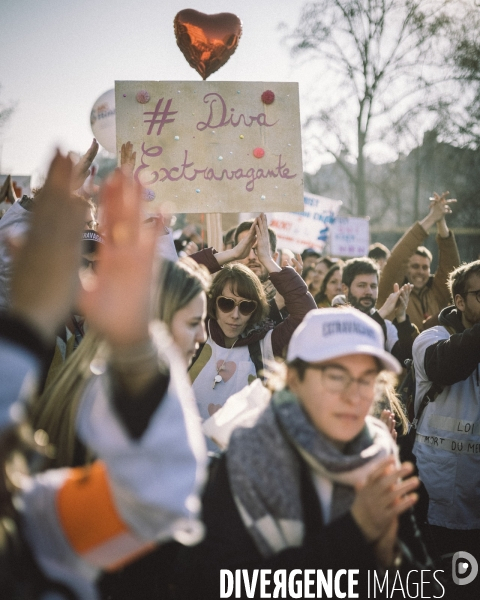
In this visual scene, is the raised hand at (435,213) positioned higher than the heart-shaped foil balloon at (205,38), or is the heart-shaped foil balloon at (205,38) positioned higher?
the heart-shaped foil balloon at (205,38)

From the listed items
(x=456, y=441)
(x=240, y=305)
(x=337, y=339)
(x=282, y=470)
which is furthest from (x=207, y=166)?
(x=282, y=470)

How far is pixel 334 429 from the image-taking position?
1639 mm

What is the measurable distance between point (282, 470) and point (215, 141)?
9.39ft

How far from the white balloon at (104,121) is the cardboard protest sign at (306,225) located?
2.82m

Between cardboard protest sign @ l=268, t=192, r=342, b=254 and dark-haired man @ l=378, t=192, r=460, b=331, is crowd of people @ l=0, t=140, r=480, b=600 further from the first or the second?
cardboard protest sign @ l=268, t=192, r=342, b=254

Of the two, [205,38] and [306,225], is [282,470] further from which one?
[306,225]

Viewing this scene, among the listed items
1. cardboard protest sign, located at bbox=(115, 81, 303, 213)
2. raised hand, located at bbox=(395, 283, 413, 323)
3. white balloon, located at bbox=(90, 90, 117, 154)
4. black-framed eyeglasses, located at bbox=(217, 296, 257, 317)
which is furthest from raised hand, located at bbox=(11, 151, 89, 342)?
white balloon, located at bbox=(90, 90, 117, 154)

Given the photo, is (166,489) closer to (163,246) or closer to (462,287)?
(163,246)

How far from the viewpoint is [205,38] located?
444 cm

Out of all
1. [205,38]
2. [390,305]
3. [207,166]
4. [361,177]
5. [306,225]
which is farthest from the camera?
[361,177]

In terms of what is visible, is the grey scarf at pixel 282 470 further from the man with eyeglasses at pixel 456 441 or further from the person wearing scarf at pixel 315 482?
the man with eyeglasses at pixel 456 441

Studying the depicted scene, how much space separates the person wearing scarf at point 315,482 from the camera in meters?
1.48

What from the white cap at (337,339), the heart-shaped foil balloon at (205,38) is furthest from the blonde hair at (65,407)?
the heart-shaped foil balloon at (205,38)

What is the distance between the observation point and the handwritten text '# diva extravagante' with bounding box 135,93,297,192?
390 centimetres
